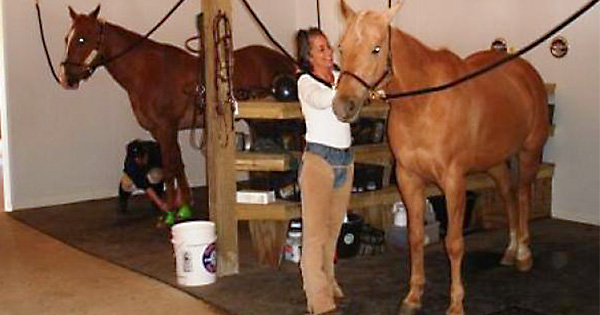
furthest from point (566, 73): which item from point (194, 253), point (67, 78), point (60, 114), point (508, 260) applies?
point (60, 114)

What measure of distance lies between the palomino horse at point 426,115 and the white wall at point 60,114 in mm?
4212

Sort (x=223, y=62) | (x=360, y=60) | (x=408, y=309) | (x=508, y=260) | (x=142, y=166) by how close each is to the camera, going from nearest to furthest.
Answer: (x=360, y=60) → (x=408, y=309) → (x=223, y=62) → (x=508, y=260) → (x=142, y=166)

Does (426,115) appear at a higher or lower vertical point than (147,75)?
lower

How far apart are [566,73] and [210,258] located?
123 inches

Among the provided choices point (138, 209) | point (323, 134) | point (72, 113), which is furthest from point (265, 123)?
point (72, 113)

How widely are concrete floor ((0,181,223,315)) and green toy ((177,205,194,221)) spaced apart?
82 centimetres

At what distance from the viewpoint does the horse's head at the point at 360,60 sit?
291cm

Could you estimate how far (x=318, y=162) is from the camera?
10.8 ft

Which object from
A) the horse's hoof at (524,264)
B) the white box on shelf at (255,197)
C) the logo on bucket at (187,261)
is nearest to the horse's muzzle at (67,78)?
the white box on shelf at (255,197)

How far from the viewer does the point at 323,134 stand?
3.30m

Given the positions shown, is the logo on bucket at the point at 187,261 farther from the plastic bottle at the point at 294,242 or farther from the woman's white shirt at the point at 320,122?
the woman's white shirt at the point at 320,122

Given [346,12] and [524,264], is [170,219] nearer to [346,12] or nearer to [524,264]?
[524,264]

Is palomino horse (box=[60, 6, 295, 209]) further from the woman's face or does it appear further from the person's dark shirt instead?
the woman's face

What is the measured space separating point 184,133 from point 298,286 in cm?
391
